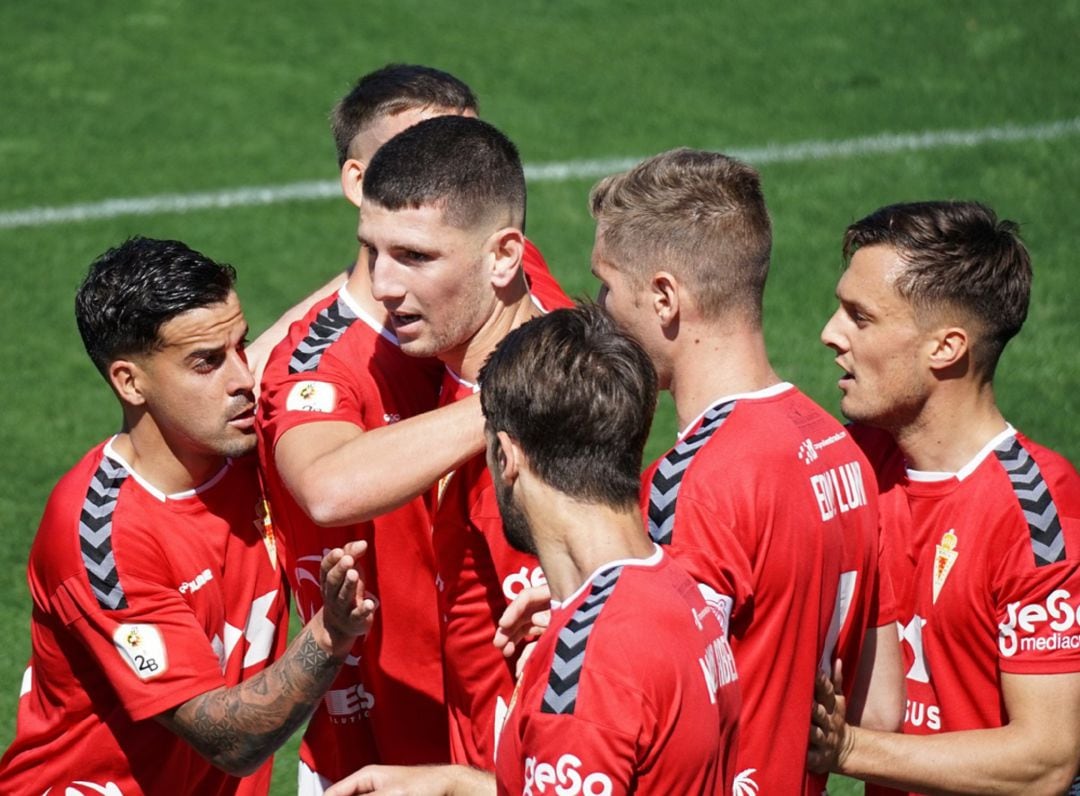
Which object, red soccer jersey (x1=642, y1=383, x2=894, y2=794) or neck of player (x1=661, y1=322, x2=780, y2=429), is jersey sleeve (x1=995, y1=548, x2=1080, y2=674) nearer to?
red soccer jersey (x1=642, y1=383, x2=894, y2=794)

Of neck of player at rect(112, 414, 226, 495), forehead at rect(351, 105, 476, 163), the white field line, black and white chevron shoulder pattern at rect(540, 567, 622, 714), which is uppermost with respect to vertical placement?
forehead at rect(351, 105, 476, 163)

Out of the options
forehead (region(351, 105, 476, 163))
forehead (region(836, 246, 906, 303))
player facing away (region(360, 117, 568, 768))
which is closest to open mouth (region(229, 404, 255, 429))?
player facing away (region(360, 117, 568, 768))

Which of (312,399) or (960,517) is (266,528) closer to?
(312,399)

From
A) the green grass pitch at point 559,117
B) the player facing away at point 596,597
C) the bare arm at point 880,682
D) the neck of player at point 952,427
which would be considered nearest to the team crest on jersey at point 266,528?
the player facing away at point 596,597

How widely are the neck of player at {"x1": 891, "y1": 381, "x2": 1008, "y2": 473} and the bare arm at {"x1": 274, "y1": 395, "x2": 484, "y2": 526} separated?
53.1 inches

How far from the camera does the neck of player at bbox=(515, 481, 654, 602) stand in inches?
143

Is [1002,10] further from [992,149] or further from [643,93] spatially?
[643,93]

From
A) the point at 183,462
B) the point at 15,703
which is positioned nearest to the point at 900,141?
the point at 15,703

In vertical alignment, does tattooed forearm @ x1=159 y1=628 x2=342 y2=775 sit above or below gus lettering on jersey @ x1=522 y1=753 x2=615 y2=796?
below

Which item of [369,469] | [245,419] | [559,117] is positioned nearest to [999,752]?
[369,469]

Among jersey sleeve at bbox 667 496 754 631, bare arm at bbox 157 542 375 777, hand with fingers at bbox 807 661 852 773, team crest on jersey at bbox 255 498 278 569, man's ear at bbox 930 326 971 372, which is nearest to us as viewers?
jersey sleeve at bbox 667 496 754 631

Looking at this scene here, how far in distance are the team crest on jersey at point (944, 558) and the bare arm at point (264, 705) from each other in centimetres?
166

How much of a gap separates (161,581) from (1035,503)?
2555mm

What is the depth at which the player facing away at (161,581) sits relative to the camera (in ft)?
15.6
